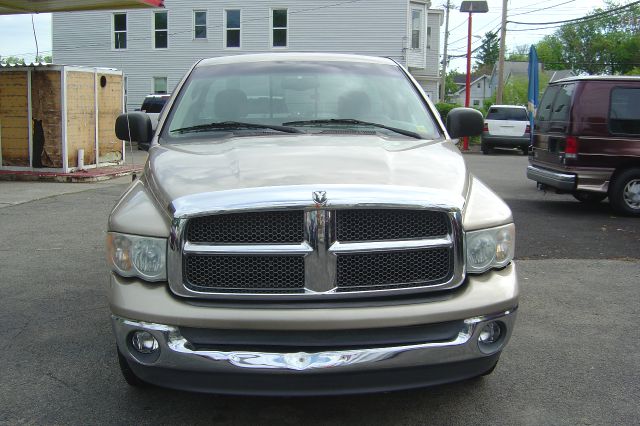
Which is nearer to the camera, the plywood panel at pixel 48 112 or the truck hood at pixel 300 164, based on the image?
the truck hood at pixel 300 164

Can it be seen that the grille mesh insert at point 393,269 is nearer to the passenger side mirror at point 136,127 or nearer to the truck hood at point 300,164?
the truck hood at point 300,164

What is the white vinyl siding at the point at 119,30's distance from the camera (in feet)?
99.9

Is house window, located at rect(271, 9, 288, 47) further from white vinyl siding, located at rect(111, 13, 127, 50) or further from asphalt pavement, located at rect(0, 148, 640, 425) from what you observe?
asphalt pavement, located at rect(0, 148, 640, 425)

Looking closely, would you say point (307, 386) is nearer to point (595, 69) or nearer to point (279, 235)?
point (279, 235)

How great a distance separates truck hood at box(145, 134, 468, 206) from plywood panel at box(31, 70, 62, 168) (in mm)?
10240

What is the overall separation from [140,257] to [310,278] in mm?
784

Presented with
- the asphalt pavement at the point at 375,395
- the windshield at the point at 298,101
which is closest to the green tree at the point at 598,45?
the asphalt pavement at the point at 375,395

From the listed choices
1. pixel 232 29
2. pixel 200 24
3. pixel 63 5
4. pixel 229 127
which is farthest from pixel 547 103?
pixel 200 24

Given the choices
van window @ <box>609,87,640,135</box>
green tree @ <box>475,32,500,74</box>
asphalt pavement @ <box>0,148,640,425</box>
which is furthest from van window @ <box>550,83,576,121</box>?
green tree @ <box>475,32,500,74</box>

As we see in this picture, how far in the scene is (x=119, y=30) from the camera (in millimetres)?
30516

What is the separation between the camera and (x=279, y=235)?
2852mm

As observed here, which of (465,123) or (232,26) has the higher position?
(232,26)

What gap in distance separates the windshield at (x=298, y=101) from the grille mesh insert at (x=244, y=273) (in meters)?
1.32

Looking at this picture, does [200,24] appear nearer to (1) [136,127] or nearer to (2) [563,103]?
(2) [563,103]
